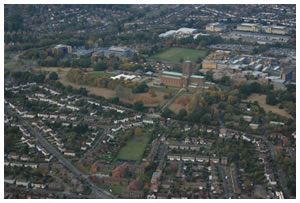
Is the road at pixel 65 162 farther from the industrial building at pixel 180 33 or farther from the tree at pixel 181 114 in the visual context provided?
the industrial building at pixel 180 33

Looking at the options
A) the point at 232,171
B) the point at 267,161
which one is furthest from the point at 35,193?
the point at 267,161

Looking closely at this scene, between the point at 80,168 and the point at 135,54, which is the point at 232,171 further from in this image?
the point at 135,54

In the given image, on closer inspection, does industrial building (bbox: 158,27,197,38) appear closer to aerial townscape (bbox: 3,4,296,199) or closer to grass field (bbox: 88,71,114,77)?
aerial townscape (bbox: 3,4,296,199)

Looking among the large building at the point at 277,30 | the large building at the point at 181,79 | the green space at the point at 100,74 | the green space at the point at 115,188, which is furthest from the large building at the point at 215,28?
the green space at the point at 115,188

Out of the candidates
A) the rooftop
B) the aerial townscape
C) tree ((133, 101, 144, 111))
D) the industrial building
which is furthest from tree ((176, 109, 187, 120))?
the industrial building

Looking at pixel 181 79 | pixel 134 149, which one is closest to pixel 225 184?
pixel 134 149

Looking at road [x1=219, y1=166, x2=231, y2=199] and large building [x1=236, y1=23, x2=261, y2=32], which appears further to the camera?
large building [x1=236, y1=23, x2=261, y2=32]

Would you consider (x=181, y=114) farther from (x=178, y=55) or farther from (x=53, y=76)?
(x=178, y=55)

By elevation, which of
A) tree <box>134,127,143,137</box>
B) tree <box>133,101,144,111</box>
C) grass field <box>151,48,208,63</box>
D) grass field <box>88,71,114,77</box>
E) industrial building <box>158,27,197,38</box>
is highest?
tree <box>134,127,143,137</box>
